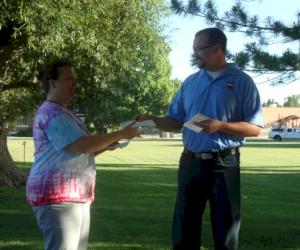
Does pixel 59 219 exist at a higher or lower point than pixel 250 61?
lower

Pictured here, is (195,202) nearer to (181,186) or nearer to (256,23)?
(181,186)

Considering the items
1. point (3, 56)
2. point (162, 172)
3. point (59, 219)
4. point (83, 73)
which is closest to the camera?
point (59, 219)

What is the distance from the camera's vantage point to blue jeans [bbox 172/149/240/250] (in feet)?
14.1

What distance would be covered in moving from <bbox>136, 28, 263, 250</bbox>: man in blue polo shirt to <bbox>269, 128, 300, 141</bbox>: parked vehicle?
261 ft

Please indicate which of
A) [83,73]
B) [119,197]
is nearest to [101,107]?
[83,73]

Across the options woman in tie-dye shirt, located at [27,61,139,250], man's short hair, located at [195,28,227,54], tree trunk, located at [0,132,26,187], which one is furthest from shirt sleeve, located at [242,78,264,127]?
tree trunk, located at [0,132,26,187]

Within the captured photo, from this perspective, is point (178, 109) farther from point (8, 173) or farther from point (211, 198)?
point (8, 173)

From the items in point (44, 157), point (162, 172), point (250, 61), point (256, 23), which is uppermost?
point (256, 23)

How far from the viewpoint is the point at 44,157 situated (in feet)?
12.9

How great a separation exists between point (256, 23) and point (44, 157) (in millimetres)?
4256

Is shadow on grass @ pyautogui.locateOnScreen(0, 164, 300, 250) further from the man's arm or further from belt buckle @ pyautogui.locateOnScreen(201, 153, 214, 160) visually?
the man's arm

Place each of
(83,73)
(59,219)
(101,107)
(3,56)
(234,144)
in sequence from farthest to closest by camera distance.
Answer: (101,107) → (83,73) → (3,56) → (234,144) → (59,219)

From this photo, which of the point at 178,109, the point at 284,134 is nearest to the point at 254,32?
the point at 178,109

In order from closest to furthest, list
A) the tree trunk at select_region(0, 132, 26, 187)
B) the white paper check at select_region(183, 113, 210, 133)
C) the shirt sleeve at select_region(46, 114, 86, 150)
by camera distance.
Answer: the shirt sleeve at select_region(46, 114, 86, 150) < the white paper check at select_region(183, 113, 210, 133) < the tree trunk at select_region(0, 132, 26, 187)
